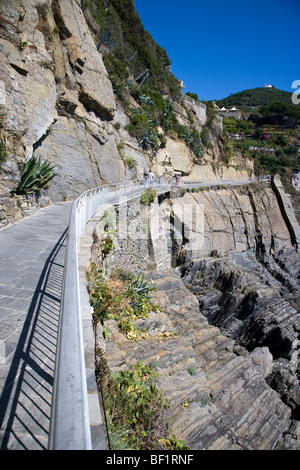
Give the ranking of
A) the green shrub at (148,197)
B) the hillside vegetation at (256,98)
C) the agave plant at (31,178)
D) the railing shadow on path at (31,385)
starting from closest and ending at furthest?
the railing shadow on path at (31,385), the agave plant at (31,178), the green shrub at (148,197), the hillside vegetation at (256,98)

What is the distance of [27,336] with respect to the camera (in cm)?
300

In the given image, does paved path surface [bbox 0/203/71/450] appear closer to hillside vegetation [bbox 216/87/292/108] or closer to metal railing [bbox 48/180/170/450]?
metal railing [bbox 48/180/170/450]

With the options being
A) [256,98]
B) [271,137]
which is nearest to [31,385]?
[271,137]

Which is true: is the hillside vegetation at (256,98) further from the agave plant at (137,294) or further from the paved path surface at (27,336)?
the paved path surface at (27,336)

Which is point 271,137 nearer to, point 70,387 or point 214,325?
point 214,325

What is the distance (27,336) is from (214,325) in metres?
12.2

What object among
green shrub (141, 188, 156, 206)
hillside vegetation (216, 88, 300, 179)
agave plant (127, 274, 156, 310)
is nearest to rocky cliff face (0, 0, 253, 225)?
green shrub (141, 188, 156, 206)

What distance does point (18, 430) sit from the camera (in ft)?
6.45

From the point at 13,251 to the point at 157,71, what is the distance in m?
32.0

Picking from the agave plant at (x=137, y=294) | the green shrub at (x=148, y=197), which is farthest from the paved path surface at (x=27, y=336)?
the green shrub at (x=148, y=197)

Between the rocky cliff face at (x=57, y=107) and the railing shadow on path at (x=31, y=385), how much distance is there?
5.11m

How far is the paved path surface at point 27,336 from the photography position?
2.02m

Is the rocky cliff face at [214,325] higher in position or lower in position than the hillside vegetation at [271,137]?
lower
